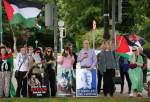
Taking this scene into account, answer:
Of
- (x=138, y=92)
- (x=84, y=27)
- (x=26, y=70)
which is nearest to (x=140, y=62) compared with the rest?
(x=138, y=92)

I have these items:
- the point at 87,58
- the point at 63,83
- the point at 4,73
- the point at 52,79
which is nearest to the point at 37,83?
the point at 52,79

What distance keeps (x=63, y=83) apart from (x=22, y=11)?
3.31m

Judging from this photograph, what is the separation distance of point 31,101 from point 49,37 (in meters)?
56.1

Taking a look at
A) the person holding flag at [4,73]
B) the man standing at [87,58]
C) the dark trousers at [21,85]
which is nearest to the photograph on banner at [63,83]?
the man standing at [87,58]

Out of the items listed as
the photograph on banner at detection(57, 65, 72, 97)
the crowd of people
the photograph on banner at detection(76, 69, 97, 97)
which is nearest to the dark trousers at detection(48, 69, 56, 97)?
the crowd of people

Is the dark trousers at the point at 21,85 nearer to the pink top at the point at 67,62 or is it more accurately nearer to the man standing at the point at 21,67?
the man standing at the point at 21,67

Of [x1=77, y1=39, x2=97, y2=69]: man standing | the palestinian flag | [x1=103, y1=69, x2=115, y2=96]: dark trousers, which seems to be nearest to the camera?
[x1=77, y1=39, x2=97, y2=69]: man standing

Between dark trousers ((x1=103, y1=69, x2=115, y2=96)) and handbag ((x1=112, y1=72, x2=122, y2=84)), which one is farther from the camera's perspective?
handbag ((x1=112, y1=72, x2=122, y2=84))

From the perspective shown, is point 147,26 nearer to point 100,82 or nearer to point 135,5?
point 135,5

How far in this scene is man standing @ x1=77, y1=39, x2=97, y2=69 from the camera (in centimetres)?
1994

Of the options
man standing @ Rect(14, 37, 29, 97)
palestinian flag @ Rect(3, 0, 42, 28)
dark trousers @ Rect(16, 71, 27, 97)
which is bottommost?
dark trousers @ Rect(16, 71, 27, 97)

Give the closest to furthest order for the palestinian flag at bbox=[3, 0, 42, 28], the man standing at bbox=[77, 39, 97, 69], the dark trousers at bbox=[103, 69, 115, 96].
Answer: the man standing at bbox=[77, 39, 97, 69] → the dark trousers at bbox=[103, 69, 115, 96] → the palestinian flag at bbox=[3, 0, 42, 28]

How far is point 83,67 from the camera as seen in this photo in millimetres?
20125

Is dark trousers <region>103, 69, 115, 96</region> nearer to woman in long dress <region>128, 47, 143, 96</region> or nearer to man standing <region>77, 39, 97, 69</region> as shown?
man standing <region>77, 39, 97, 69</region>
